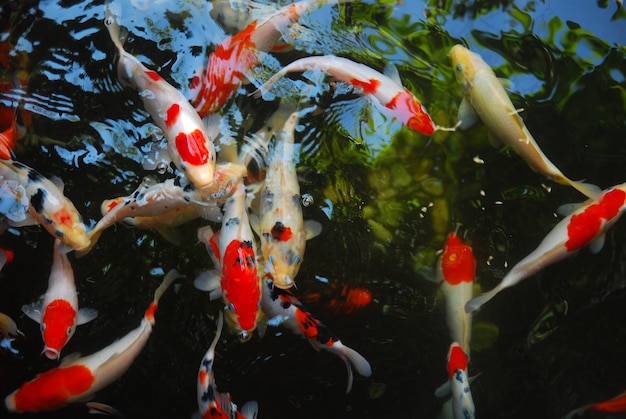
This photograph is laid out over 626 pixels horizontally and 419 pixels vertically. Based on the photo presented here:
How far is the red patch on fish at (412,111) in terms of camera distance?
3021 mm

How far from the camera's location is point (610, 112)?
129 inches

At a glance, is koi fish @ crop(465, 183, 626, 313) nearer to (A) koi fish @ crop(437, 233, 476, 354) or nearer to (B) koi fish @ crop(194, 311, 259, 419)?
(A) koi fish @ crop(437, 233, 476, 354)

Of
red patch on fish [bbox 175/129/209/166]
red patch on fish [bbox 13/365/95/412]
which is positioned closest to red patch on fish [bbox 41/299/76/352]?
red patch on fish [bbox 13/365/95/412]

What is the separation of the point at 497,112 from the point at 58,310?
7.88ft

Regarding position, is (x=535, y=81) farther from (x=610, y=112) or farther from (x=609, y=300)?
(x=609, y=300)

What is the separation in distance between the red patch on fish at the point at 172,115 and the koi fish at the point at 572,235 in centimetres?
176

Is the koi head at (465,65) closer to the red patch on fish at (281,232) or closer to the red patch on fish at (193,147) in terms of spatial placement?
the red patch on fish at (281,232)

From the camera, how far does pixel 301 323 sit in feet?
9.48

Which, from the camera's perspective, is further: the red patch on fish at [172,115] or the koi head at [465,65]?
the koi head at [465,65]

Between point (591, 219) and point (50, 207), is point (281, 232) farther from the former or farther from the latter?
point (591, 219)

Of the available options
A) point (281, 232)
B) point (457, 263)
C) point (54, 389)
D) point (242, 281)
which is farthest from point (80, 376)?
point (457, 263)

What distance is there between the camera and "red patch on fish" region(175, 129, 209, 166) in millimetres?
2721

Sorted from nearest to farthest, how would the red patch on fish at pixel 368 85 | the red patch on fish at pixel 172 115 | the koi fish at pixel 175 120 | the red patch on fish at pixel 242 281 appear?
1. the red patch on fish at pixel 242 281
2. the koi fish at pixel 175 120
3. the red patch on fish at pixel 172 115
4. the red patch on fish at pixel 368 85

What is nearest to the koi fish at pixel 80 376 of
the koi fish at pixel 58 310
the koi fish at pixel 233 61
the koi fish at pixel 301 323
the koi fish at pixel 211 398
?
the koi fish at pixel 58 310
